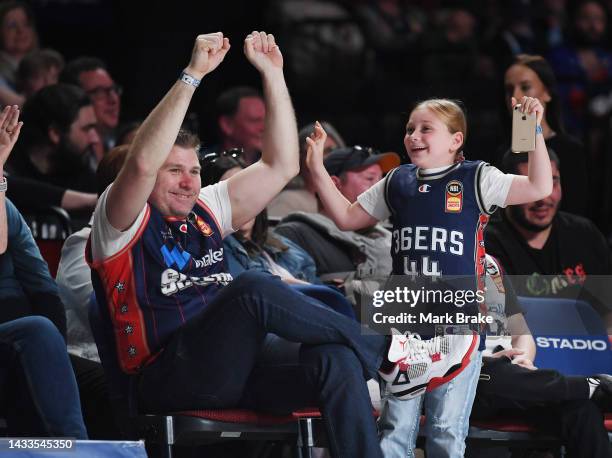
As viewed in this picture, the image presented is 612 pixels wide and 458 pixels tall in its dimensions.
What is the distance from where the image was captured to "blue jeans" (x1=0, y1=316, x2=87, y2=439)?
389 cm

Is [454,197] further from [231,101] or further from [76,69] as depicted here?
[76,69]

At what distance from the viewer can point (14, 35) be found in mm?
7238

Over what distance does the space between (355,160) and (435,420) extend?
1660mm

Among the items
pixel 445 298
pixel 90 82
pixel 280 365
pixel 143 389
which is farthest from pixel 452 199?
pixel 90 82

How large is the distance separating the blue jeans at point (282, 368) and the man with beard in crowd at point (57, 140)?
2.02 meters

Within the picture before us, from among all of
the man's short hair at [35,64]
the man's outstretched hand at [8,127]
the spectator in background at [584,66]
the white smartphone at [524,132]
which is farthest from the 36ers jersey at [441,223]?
the spectator in background at [584,66]

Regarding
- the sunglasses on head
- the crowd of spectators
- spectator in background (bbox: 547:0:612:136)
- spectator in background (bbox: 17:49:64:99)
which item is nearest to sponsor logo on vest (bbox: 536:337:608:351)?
the crowd of spectators

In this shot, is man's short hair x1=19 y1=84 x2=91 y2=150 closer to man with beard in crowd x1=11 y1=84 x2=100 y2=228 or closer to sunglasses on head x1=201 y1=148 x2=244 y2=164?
man with beard in crowd x1=11 y1=84 x2=100 y2=228

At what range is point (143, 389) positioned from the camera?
12.9ft

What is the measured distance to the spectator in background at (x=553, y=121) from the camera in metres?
6.11

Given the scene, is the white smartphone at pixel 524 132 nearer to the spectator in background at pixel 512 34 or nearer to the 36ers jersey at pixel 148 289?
the 36ers jersey at pixel 148 289

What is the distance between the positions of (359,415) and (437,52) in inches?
240

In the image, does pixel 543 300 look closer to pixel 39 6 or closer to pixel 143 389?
pixel 143 389

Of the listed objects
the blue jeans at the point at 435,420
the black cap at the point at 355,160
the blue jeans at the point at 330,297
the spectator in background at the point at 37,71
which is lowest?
the blue jeans at the point at 435,420
